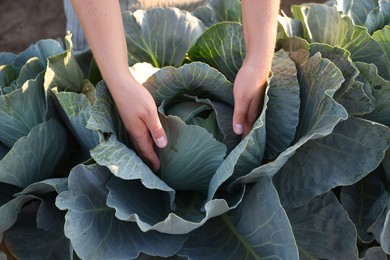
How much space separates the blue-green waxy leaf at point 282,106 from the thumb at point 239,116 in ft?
0.28

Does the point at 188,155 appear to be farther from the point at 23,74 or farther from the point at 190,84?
the point at 23,74

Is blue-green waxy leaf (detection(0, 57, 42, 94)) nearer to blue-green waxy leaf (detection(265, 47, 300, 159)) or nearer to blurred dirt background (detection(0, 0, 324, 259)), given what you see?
blue-green waxy leaf (detection(265, 47, 300, 159))

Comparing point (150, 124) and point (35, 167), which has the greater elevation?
point (150, 124)

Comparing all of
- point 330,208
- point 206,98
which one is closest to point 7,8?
point 206,98

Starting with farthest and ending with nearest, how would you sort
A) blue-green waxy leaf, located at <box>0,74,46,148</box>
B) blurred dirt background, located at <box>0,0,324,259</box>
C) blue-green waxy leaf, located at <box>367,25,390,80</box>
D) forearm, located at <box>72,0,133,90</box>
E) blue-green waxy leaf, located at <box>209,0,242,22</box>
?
blurred dirt background, located at <box>0,0,324,259</box>, blue-green waxy leaf, located at <box>209,0,242,22</box>, blue-green waxy leaf, located at <box>367,25,390,80</box>, blue-green waxy leaf, located at <box>0,74,46,148</box>, forearm, located at <box>72,0,133,90</box>

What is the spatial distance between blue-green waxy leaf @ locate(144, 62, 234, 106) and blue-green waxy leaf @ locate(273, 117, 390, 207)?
19 centimetres

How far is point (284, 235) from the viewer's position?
3.06 feet

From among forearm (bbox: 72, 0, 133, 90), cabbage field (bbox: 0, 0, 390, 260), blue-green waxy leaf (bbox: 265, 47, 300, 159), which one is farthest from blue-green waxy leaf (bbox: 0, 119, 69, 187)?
blue-green waxy leaf (bbox: 265, 47, 300, 159)

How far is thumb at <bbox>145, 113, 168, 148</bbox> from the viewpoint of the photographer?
0.95 metres

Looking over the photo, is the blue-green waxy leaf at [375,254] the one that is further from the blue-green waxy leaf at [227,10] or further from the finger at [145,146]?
the blue-green waxy leaf at [227,10]

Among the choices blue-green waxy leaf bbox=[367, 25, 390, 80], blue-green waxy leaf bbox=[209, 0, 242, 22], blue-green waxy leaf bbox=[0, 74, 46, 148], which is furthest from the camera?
blue-green waxy leaf bbox=[209, 0, 242, 22]

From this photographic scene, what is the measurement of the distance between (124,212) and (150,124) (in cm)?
16

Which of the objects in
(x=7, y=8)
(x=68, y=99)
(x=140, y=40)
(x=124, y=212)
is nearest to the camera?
(x=124, y=212)

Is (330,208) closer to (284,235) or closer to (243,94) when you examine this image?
(284,235)
